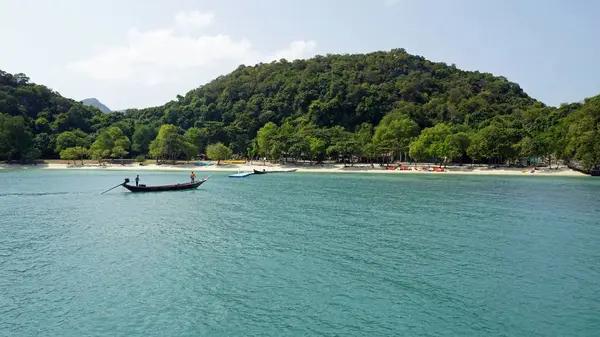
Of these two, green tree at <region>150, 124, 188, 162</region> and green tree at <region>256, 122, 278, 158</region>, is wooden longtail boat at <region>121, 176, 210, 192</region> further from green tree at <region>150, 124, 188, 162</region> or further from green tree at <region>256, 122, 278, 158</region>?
green tree at <region>150, 124, 188, 162</region>

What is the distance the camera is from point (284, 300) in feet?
43.3

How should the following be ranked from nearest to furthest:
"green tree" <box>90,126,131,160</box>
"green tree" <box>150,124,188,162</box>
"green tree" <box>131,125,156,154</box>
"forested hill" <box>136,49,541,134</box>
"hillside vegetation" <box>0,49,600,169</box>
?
"hillside vegetation" <box>0,49,600,169</box> < "green tree" <box>150,124,188,162</box> < "green tree" <box>90,126,131,160</box> < "green tree" <box>131,125,156,154</box> < "forested hill" <box>136,49,541,134</box>

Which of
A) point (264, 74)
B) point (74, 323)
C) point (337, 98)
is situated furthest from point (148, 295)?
point (264, 74)

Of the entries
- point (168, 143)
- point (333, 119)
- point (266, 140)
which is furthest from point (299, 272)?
point (333, 119)

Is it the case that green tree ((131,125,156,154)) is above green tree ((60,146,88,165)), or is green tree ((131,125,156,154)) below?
above

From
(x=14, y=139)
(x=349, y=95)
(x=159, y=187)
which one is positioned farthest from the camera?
(x=349, y=95)

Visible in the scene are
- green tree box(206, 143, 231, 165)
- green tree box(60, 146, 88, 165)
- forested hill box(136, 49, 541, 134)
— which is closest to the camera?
green tree box(60, 146, 88, 165)

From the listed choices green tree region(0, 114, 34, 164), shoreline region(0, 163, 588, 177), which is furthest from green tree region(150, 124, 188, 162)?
green tree region(0, 114, 34, 164)

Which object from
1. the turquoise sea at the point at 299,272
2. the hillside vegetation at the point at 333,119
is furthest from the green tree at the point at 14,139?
the turquoise sea at the point at 299,272

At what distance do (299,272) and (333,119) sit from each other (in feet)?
323

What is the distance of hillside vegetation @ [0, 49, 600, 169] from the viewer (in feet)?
250

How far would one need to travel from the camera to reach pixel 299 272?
1592cm

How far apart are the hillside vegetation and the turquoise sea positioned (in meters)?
48.9

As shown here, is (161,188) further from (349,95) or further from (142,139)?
(349,95)
